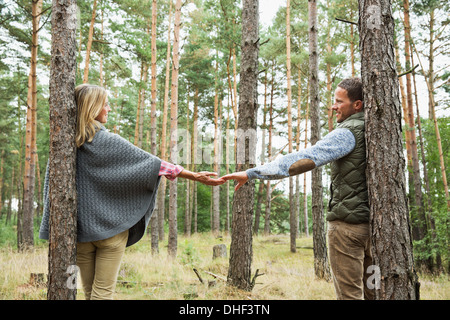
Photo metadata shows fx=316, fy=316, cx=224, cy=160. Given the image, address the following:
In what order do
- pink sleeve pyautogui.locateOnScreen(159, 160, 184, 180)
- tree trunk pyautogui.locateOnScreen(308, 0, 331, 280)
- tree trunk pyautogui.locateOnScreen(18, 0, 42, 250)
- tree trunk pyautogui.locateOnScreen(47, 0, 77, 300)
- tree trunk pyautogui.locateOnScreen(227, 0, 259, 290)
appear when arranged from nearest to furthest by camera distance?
tree trunk pyautogui.locateOnScreen(47, 0, 77, 300)
pink sleeve pyautogui.locateOnScreen(159, 160, 184, 180)
tree trunk pyautogui.locateOnScreen(227, 0, 259, 290)
tree trunk pyautogui.locateOnScreen(308, 0, 331, 280)
tree trunk pyautogui.locateOnScreen(18, 0, 42, 250)

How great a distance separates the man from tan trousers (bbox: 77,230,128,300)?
1.16 m

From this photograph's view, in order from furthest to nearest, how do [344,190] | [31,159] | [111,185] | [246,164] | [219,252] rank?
[219,252] → [31,159] → [246,164] → [111,185] → [344,190]

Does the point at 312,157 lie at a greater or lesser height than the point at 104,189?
greater

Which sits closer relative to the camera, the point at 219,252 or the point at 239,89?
the point at 239,89

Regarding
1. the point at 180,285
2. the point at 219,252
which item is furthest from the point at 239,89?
the point at 219,252

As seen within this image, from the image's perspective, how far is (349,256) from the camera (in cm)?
239

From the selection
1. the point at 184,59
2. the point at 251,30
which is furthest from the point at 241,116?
the point at 184,59

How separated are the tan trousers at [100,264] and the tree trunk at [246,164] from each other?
2651 millimetres

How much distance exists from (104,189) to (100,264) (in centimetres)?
59

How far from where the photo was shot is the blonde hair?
2.61 metres

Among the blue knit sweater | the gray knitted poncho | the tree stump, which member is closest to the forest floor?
the tree stump

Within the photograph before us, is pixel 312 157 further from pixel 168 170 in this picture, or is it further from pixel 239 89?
pixel 239 89

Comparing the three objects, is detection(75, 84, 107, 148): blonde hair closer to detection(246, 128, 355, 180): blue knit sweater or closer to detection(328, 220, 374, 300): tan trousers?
detection(246, 128, 355, 180): blue knit sweater

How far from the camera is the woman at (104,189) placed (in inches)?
100
